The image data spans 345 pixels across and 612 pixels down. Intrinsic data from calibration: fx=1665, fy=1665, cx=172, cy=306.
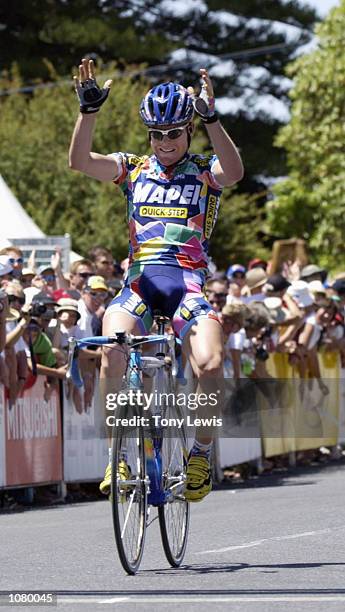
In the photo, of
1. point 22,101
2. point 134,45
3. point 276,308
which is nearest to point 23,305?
point 276,308

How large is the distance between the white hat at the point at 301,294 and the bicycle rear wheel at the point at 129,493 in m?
12.0

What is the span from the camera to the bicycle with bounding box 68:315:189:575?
345 inches

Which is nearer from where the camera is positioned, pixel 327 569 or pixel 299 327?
pixel 327 569

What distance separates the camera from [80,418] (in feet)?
54.4

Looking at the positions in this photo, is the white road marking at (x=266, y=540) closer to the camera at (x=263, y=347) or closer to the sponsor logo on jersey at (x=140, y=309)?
the sponsor logo on jersey at (x=140, y=309)

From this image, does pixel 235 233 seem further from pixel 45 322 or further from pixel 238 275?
pixel 45 322

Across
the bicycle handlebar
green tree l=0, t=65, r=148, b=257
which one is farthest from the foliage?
the bicycle handlebar

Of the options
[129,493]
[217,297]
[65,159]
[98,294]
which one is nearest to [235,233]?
[65,159]

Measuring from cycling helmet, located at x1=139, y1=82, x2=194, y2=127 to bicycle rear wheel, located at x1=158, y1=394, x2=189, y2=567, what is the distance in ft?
5.39

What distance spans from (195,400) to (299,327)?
1157cm

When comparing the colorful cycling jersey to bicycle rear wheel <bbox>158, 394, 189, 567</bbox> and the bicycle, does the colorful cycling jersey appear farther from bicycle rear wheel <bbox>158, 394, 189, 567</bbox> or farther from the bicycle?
bicycle rear wheel <bbox>158, 394, 189, 567</bbox>

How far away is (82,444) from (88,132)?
7504 millimetres

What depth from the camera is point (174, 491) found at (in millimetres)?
9406

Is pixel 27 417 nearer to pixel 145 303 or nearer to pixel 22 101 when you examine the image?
pixel 145 303
